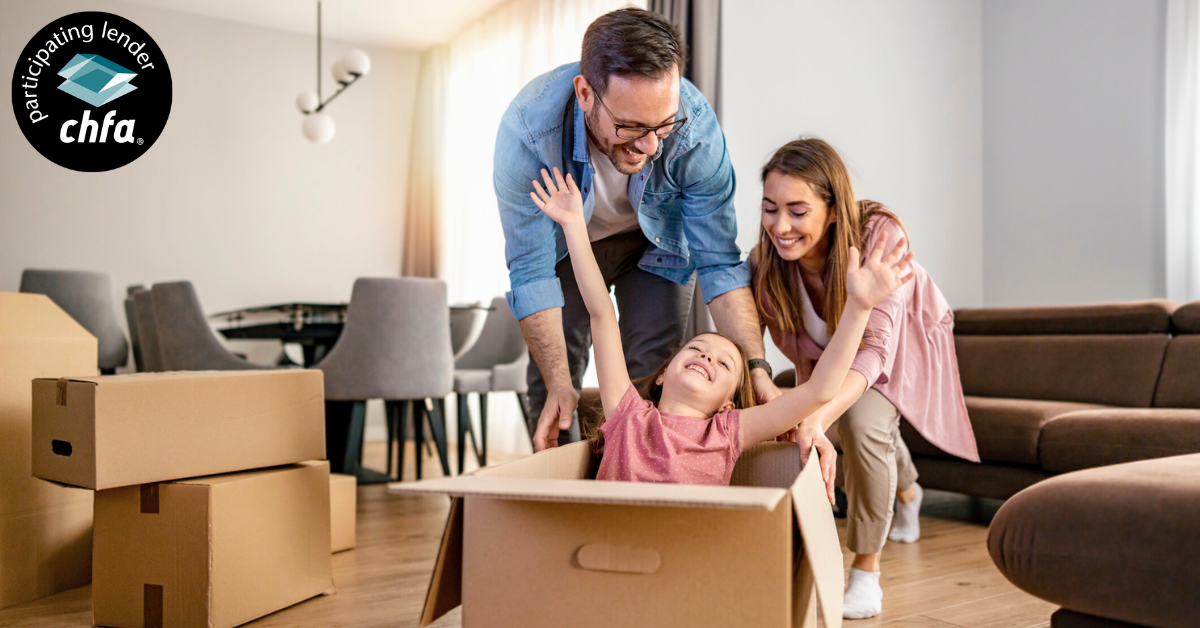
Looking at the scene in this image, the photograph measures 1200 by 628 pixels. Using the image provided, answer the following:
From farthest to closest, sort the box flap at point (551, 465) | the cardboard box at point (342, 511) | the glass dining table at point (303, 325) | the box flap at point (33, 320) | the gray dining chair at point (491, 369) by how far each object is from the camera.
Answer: the gray dining chair at point (491, 369) < the glass dining table at point (303, 325) < the cardboard box at point (342, 511) < the box flap at point (33, 320) < the box flap at point (551, 465)

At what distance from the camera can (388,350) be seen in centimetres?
303

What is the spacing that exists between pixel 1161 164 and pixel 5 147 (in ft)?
17.2

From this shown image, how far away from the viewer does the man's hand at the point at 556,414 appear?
148 centimetres

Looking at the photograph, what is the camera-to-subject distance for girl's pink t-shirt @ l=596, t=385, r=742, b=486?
1.29 meters

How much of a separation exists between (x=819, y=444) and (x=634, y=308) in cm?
64

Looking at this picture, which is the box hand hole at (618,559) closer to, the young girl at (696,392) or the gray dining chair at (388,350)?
the young girl at (696,392)

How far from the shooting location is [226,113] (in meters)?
5.25

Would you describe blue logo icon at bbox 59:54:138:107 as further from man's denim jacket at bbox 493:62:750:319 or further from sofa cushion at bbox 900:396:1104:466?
sofa cushion at bbox 900:396:1104:466

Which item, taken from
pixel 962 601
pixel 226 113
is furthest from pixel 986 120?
pixel 226 113

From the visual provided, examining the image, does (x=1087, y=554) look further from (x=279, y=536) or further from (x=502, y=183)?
(x=279, y=536)

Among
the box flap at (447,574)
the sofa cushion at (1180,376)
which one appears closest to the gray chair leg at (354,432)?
the box flap at (447,574)

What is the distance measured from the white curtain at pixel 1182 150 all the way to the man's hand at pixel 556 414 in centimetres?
301

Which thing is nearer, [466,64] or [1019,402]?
[1019,402]

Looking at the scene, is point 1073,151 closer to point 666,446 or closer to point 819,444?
point 819,444
